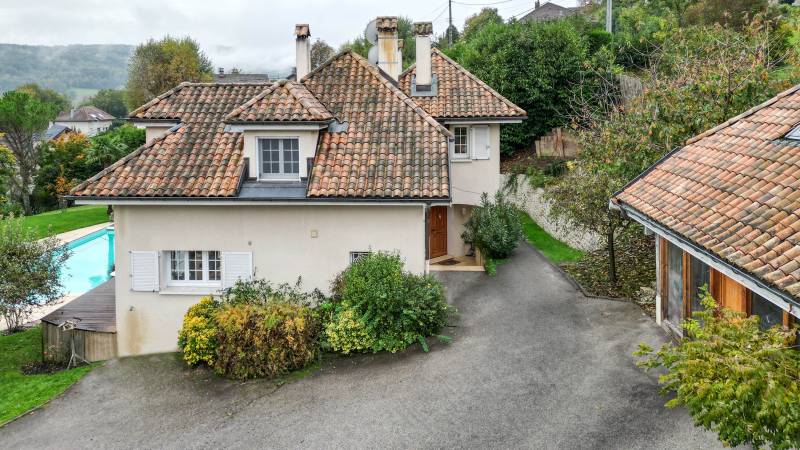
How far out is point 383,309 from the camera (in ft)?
51.4

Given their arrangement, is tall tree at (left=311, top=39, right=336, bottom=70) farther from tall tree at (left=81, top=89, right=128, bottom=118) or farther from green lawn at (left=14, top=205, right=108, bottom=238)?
tall tree at (left=81, top=89, right=128, bottom=118)

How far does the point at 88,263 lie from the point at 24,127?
24085 millimetres

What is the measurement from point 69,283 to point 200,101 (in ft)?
58.8

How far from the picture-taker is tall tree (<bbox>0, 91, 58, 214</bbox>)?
2089 inches

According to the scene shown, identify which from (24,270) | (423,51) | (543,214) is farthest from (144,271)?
(543,214)

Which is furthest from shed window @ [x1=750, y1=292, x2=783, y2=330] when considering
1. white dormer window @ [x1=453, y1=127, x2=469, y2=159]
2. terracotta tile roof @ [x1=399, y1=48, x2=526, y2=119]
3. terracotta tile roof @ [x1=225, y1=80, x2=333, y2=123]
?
white dormer window @ [x1=453, y1=127, x2=469, y2=159]

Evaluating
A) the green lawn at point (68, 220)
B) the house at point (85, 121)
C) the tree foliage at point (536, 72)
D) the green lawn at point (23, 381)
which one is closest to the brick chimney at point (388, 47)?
the tree foliage at point (536, 72)

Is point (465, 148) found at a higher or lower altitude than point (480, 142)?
lower

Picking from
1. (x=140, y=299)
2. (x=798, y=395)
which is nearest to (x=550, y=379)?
(x=798, y=395)

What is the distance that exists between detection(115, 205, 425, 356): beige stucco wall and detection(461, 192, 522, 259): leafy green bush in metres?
6.90

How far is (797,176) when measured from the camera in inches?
417

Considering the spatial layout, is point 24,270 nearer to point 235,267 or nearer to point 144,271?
point 144,271

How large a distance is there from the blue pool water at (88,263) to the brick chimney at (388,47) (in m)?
16.7

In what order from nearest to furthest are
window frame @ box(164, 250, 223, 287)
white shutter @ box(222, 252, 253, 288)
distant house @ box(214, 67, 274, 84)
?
A: white shutter @ box(222, 252, 253, 288) < window frame @ box(164, 250, 223, 287) < distant house @ box(214, 67, 274, 84)
